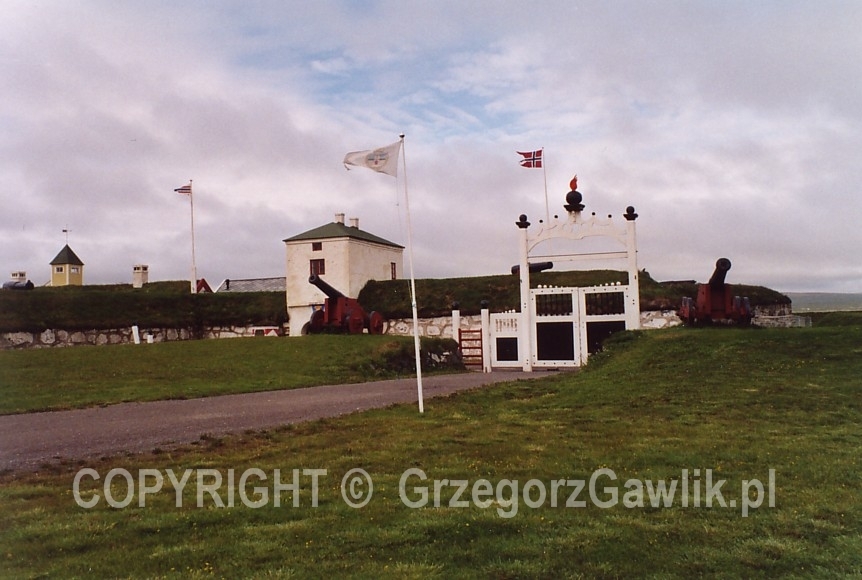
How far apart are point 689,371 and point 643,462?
814cm

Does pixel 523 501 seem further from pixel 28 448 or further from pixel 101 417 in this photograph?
pixel 101 417

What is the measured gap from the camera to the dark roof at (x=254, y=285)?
176 feet

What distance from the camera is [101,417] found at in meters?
12.5

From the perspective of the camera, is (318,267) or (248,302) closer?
(318,267)

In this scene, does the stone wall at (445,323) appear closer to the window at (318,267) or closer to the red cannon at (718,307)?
the window at (318,267)

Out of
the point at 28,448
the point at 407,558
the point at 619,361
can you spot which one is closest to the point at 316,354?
the point at 619,361

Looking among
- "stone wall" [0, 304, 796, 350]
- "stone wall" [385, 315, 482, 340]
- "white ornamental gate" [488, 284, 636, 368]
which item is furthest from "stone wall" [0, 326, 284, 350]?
"white ornamental gate" [488, 284, 636, 368]

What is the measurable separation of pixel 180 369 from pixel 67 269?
166 feet

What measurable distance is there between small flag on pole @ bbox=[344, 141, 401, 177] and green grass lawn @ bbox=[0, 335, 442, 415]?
6.55 m

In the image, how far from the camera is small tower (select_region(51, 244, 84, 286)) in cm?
6288

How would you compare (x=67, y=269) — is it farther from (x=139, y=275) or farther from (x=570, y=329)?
(x=570, y=329)

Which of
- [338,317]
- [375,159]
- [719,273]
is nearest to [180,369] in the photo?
[375,159]

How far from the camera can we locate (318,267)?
4097 cm

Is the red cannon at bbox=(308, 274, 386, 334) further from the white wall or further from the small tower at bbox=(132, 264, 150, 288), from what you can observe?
the small tower at bbox=(132, 264, 150, 288)
